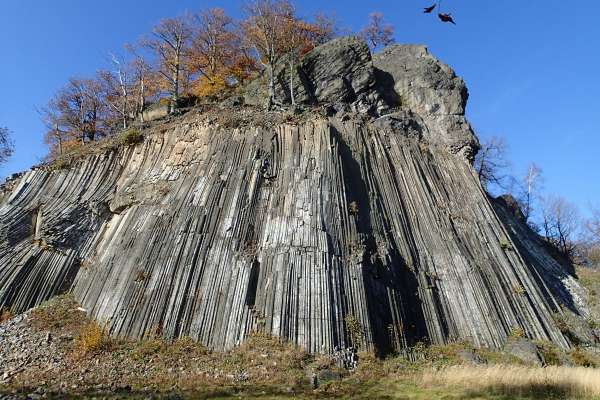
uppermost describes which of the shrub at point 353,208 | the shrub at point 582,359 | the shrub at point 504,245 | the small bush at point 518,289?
the shrub at point 353,208

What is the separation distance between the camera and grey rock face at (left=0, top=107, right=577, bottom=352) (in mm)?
13695

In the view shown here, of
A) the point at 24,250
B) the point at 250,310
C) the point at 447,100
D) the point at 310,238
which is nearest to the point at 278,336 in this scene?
the point at 250,310

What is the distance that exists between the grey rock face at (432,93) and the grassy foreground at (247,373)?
13.3 metres

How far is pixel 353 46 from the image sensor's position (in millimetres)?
26188

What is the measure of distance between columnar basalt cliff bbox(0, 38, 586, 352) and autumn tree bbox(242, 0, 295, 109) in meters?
6.53

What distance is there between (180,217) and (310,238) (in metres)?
5.13

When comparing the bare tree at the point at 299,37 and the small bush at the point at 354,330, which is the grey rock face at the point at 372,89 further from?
the small bush at the point at 354,330

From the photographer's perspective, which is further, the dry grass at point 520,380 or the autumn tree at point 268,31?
the autumn tree at point 268,31

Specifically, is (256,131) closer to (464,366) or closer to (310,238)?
(310,238)

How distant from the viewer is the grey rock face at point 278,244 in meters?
13.7

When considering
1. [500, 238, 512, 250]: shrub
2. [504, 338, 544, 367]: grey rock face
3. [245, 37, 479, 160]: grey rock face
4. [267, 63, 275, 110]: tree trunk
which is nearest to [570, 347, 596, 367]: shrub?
[504, 338, 544, 367]: grey rock face

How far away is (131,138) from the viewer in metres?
21.4

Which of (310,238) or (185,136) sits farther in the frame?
(185,136)

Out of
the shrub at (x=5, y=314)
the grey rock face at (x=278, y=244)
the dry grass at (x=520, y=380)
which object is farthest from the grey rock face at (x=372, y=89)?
the shrub at (x=5, y=314)
